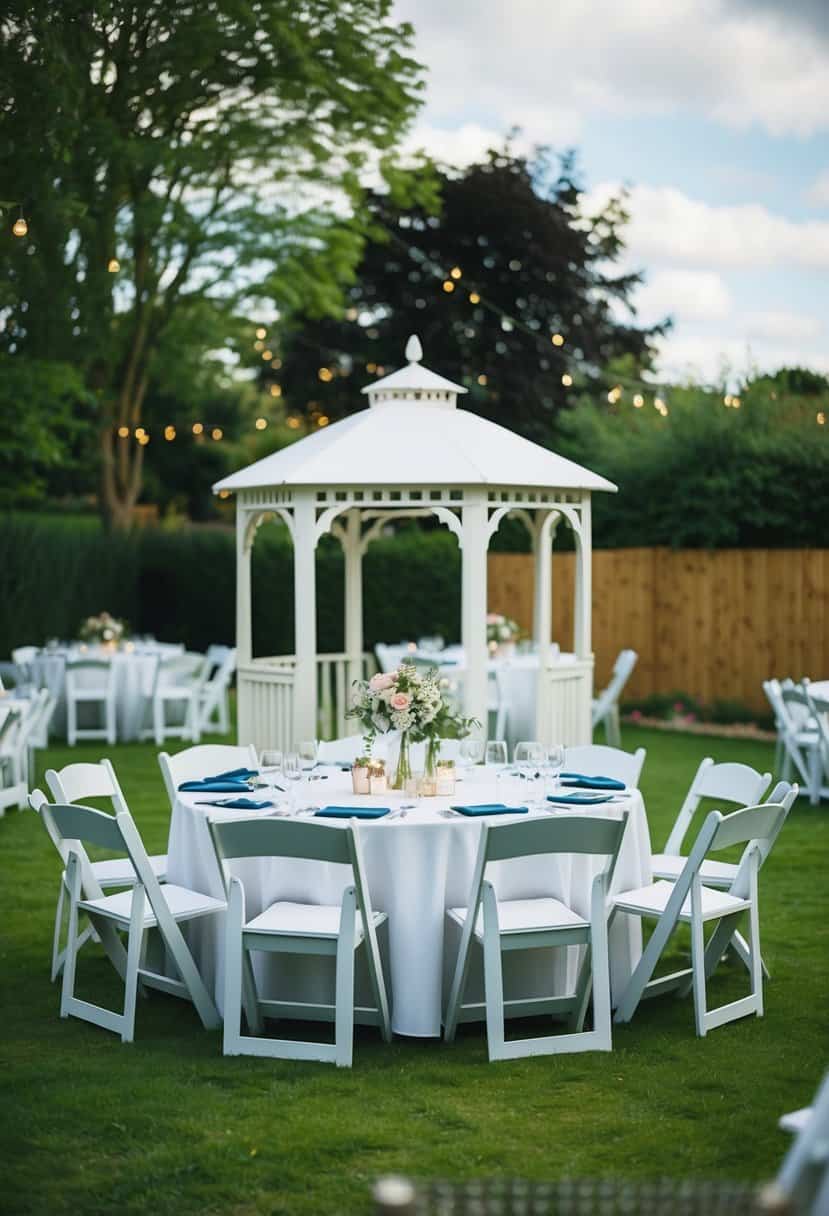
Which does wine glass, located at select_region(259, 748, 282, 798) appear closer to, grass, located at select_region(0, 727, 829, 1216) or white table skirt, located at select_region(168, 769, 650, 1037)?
white table skirt, located at select_region(168, 769, 650, 1037)

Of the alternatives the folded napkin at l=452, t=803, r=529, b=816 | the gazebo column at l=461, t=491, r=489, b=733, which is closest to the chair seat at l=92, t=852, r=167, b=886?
the folded napkin at l=452, t=803, r=529, b=816

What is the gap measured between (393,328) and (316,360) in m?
1.75

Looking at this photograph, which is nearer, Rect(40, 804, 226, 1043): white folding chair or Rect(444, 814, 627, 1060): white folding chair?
Rect(444, 814, 627, 1060): white folding chair

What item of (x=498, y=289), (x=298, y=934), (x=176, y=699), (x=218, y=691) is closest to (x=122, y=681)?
(x=176, y=699)

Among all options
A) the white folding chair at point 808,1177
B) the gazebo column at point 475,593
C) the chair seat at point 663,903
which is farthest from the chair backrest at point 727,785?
the white folding chair at point 808,1177

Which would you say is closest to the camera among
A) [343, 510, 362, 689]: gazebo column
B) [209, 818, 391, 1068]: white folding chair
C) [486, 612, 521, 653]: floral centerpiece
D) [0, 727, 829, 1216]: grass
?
[0, 727, 829, 1216]: grass

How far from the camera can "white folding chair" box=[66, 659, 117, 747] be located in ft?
49.3

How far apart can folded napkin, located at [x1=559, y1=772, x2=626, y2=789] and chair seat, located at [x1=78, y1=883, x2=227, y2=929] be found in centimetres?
172

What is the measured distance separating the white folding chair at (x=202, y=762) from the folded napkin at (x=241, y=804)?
0.60 meters

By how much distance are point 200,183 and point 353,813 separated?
1605 cm

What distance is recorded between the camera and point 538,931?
214 inches

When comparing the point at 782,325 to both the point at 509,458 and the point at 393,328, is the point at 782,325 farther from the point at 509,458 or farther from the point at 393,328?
the point at 509,458

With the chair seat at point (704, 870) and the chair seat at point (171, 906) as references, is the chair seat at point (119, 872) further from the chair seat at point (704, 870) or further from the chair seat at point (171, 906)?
the chair seat at point (704, 870)

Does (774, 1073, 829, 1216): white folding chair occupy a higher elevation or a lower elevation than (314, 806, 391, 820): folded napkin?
lower
